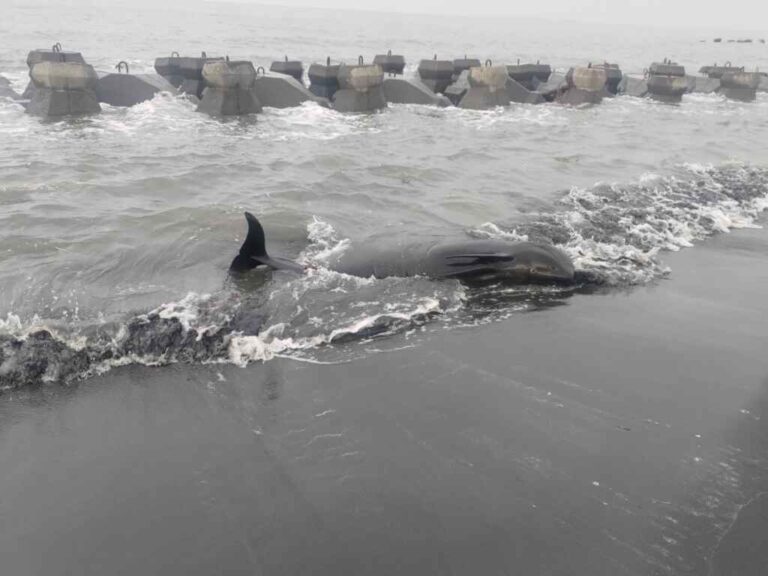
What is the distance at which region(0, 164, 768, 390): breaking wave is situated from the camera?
5906 mm

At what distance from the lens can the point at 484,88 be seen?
23.5m

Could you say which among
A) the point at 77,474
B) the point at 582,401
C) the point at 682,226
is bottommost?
the point at 77,474

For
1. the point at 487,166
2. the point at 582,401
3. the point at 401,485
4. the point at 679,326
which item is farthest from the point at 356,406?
the point at 487,166

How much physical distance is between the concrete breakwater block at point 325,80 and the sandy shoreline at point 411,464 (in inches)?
722

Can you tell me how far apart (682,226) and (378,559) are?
28.9ft

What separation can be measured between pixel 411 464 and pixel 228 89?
56.4ft

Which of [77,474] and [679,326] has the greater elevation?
[679,326]

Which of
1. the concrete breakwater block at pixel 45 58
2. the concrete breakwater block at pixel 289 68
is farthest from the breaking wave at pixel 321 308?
the concrete breakwater block at pixel 289 68

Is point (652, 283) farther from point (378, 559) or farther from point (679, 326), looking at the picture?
point (378, 559)

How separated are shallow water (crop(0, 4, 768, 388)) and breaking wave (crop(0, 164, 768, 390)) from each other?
3 centimetres

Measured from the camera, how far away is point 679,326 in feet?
22.1

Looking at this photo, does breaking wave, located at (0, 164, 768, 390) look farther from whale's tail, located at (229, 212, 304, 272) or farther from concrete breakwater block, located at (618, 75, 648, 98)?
concrete breakwater block, located at (618, 75, 648, 98)

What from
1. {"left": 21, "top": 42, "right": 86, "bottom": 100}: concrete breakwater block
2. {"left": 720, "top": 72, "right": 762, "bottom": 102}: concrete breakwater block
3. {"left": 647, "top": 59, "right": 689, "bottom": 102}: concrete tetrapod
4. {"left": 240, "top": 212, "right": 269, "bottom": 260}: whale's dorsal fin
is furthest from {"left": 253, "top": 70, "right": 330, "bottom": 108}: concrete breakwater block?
{"left": 720, "top": 72, "right": 762, "bottom": 102}: concrete breakwater block

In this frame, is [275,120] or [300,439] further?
[275,120]
